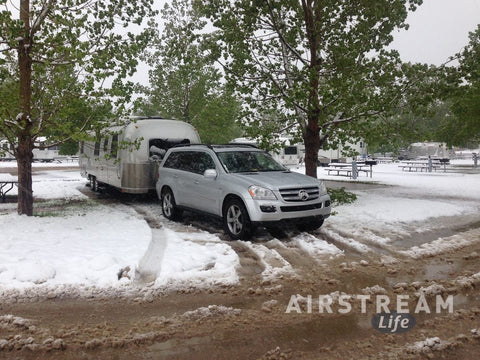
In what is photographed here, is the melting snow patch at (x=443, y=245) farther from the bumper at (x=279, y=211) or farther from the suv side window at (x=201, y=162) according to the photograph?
the suv side window at (x=201, y=162)

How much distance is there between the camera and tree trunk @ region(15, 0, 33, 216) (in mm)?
8523

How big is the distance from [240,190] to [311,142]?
5.48m

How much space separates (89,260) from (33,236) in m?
2.12

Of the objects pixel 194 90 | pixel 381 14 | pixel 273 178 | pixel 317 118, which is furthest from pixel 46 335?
pixel 194 90

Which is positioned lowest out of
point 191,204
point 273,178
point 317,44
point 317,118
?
point 191,204

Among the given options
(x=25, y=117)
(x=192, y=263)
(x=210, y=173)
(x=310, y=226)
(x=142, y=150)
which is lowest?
(x=192, y=263)

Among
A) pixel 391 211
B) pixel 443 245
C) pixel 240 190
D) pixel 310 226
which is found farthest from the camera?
pixel 391 211

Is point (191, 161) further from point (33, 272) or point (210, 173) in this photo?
point (33, 272)

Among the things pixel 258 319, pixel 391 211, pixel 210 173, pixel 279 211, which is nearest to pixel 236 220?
pixel 279 211

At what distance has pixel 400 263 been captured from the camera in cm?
599

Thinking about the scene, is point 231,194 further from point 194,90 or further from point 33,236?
point 194,90

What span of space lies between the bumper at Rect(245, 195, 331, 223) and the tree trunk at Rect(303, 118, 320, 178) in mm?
4992

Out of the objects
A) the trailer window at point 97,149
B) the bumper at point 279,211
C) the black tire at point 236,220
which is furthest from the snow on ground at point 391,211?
the trailer window at point 97,149

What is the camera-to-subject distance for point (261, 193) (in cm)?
714
